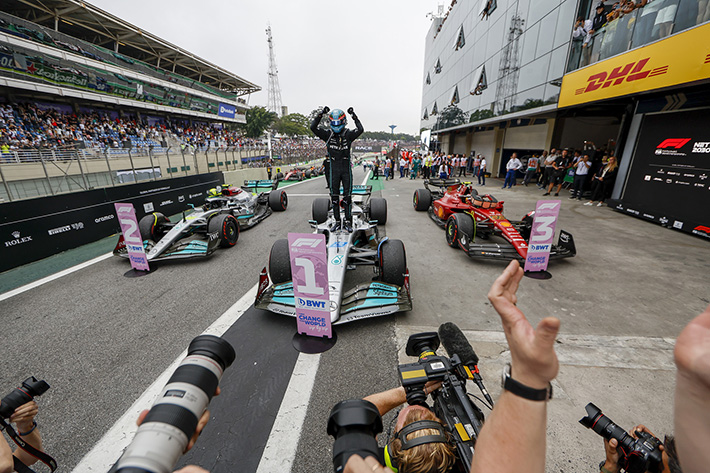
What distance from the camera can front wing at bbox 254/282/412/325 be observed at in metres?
3.11

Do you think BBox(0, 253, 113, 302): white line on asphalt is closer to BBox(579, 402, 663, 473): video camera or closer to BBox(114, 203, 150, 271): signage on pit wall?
BBox(114, 203, 150, 271): signage on pit wall

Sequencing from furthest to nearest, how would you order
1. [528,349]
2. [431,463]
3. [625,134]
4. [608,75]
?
[625,134] < [608,75] < [431,463] < [528,349]

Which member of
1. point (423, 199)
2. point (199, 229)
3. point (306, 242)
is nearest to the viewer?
point (306, 242)

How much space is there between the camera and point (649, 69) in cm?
666

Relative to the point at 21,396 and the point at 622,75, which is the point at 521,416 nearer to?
the point at 21,396

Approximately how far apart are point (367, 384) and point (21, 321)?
4.25 meters

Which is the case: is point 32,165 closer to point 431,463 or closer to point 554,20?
point 431,463

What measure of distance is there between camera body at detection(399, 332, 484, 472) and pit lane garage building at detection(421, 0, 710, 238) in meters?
8.47

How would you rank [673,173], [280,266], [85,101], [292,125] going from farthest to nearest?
[292,125] → [85,101] → [673,173] → [280,266]

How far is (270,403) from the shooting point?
2314 mm

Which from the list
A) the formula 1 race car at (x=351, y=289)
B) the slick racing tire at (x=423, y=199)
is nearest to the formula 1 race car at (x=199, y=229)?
the formula 1 race car at (x=351, y=289)

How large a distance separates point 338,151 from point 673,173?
8728 millimetres

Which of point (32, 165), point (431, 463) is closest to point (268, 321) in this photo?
point (431, 463)

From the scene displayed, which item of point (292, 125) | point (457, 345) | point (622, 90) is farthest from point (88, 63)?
point (292, 125)
